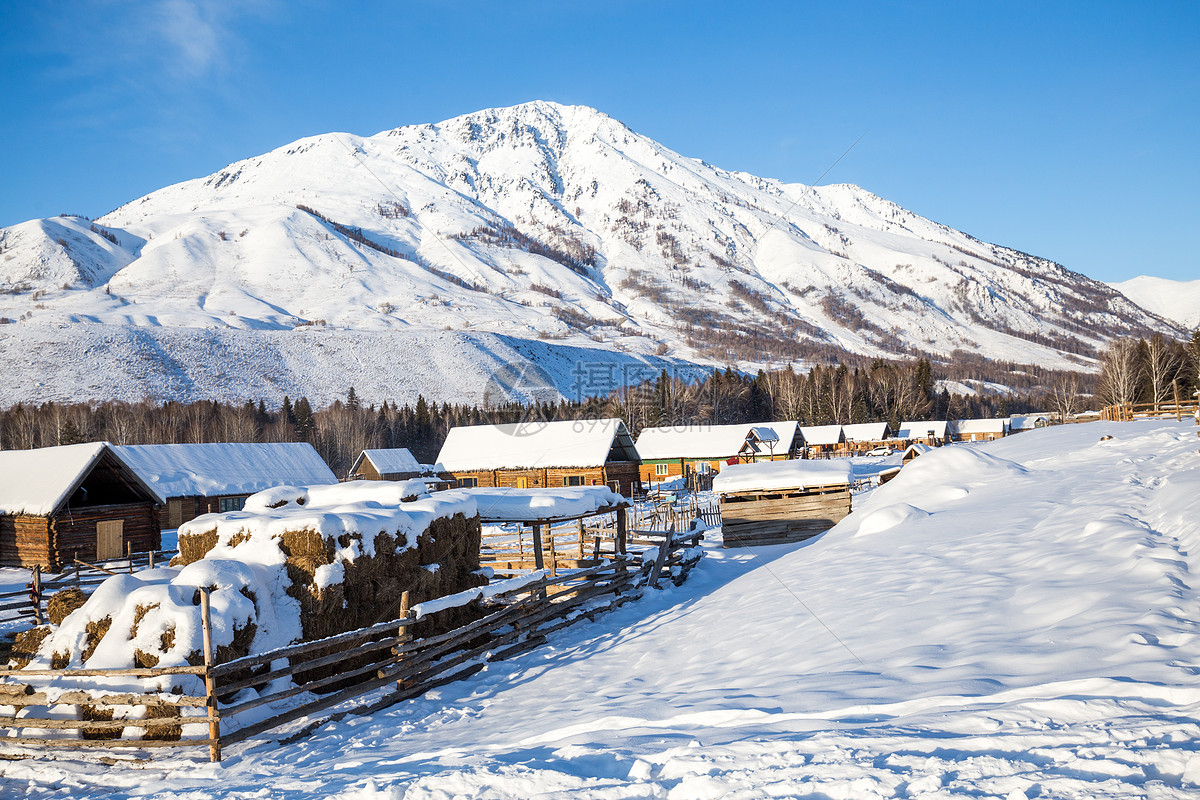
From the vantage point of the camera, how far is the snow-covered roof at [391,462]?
60562 mm

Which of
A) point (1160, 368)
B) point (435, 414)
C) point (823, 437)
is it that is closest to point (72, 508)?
point (823, 437)

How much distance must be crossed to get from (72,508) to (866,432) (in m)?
88.2

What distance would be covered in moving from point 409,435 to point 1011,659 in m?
103

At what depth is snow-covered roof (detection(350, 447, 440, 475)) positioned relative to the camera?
60.6 metres

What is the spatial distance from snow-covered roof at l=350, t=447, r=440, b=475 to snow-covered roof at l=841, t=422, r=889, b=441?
5862 centimetres

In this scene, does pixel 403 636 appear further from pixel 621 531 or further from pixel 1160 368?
pixel 1160 368

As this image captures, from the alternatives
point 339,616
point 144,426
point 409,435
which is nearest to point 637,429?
point 409,435

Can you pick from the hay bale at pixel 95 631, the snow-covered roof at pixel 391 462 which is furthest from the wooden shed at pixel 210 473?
the hay bale at pixel 95 631

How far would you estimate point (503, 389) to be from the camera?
548ft

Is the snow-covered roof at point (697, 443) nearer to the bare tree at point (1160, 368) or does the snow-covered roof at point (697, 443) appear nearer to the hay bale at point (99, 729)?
the bare tree at point (1160, 368)

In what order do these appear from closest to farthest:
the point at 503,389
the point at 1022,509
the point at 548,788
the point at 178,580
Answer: the point at 548,788 < the point at 178,580 < the point at 1022,509 < the point at 503,389

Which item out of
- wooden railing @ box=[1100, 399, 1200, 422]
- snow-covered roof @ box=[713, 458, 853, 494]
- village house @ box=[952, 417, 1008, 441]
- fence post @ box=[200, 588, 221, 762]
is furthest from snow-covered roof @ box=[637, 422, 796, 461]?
fence post @ box=[200, 588, 221, 762]

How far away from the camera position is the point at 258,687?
10.2 metres

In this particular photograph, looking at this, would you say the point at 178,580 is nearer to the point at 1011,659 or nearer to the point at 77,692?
the point at 77,692
